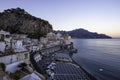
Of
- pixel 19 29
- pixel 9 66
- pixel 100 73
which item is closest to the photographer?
pixel 9 66

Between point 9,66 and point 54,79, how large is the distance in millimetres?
12348

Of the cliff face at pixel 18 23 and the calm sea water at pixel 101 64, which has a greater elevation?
the cliff face at pixel 18 23

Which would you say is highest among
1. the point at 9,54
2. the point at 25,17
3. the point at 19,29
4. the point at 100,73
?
the point at 25,17

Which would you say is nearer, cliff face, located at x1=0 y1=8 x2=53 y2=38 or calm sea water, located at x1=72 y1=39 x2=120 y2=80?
calm sea water, located at x1=72 y1=39 x2=120 y2=80

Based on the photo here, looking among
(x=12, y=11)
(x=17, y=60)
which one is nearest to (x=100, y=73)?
(x=17, y=60)

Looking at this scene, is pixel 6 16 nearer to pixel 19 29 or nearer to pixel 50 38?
pixel 19 29

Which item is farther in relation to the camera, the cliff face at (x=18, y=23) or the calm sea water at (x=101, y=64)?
the cliff face at (x=18, y=23)

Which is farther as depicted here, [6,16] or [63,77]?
[6,16]

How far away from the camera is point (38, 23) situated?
4149 inches

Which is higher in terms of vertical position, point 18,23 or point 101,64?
point 18,23

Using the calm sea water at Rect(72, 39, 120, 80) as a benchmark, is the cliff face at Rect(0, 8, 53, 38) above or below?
above

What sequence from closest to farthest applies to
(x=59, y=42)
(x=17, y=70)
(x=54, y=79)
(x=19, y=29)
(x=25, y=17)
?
(x=17, y=70), (x=54, y=79), (x=19, y=29), (x=25, y=17), (x=59, y=42)

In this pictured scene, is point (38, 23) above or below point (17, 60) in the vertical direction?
above

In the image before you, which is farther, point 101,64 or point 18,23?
point 18,23
